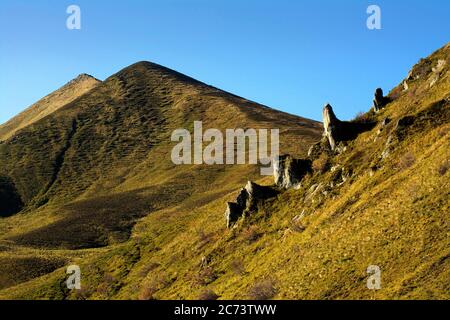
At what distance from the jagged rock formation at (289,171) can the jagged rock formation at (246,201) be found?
1.55m

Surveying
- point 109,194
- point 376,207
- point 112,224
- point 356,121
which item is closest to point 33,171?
point 109,194

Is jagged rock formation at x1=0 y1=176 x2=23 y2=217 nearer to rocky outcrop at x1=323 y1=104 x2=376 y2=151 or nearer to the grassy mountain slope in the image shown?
the grassy mountain slope

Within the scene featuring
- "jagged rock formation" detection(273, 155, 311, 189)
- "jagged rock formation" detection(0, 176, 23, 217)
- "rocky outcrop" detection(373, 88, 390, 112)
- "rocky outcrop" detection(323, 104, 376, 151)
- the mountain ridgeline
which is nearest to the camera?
the mountain ridgeline

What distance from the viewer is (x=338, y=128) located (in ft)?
191

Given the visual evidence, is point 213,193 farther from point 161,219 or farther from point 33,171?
point 33,171

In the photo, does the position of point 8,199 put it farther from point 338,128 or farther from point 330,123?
point 338,128

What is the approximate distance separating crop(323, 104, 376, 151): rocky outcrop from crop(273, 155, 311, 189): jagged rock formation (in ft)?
12.5

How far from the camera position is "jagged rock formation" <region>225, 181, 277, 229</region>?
5481 cm

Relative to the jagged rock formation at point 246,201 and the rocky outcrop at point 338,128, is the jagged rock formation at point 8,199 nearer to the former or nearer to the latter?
the jagged rock formation at point 246,201

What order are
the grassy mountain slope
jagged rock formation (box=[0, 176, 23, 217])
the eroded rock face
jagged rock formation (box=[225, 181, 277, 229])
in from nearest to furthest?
jagged rock formation (box=[225, 181, 277, 229])
the eroded rock face
the grassy mountain slope
jagged rock formation (box=[0, 176, 23, 217])

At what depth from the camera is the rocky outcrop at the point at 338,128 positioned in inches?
2254

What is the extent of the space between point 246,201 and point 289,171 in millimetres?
5492

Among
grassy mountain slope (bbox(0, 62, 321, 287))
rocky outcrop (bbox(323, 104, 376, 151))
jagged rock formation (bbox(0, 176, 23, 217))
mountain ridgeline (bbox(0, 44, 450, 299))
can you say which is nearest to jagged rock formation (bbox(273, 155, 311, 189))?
mountain ridgeline (bbox(0, 44, 450, 299))

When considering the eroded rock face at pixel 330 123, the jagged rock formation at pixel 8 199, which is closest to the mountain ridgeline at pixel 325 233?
the eroded rock face at pixel 330 123
